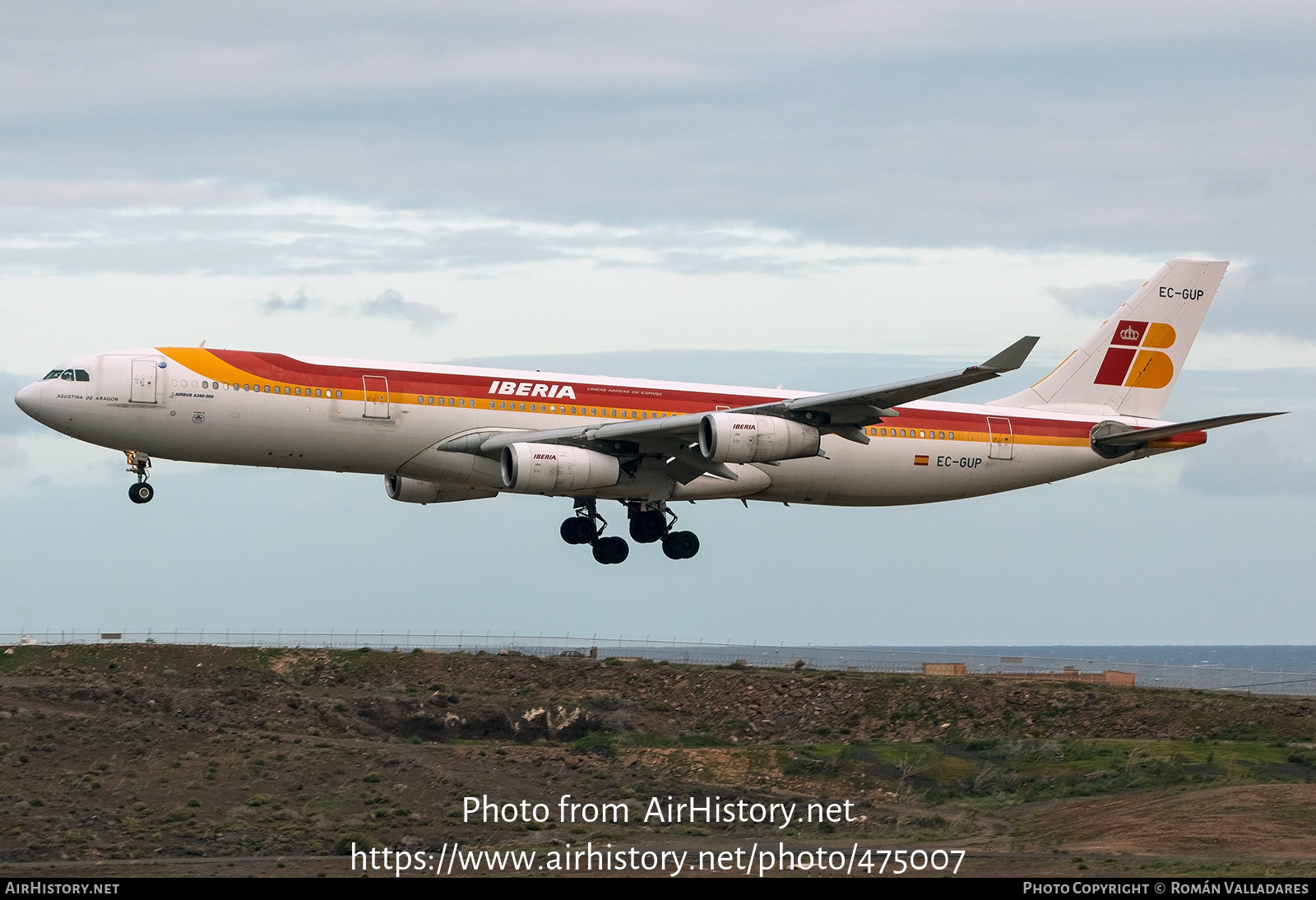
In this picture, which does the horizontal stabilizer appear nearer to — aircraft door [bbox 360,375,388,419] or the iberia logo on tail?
the iberia logo on tail

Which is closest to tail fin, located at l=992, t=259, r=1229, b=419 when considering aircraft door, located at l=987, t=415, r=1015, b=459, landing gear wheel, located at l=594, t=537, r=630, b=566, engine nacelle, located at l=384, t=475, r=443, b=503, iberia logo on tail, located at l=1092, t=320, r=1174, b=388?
iberia logo on tail, located at l=1092, t=320, r=1174, b=388

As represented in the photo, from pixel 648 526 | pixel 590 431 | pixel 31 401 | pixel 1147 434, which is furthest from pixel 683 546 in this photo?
pixel 31 401

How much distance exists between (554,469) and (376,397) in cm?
530

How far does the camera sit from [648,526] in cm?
5122

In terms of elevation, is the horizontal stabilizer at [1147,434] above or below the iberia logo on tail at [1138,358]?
below

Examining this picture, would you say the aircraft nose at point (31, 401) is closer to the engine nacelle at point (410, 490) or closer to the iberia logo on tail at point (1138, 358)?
the engine nacelle at point (410, 490)

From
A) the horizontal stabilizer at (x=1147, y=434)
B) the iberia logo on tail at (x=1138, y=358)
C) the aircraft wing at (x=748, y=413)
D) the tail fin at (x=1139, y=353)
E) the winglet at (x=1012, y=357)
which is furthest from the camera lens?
the iberia logo on tail at (x=1138, y=358)

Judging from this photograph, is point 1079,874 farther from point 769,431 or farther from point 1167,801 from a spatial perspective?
point 769,431

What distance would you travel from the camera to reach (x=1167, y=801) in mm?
35812

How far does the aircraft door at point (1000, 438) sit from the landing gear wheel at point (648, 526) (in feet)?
35.3

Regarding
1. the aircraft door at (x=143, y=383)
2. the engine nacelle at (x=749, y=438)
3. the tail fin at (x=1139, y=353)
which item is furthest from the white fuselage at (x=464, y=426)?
the engine nacelle at (x=749, y=438)

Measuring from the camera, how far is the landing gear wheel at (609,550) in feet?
169

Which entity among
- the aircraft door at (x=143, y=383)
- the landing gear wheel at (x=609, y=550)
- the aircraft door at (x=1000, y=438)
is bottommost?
the landing gear wheel at (x=609, y=550)

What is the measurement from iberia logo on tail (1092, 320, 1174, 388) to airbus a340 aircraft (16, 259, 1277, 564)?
160 cm
